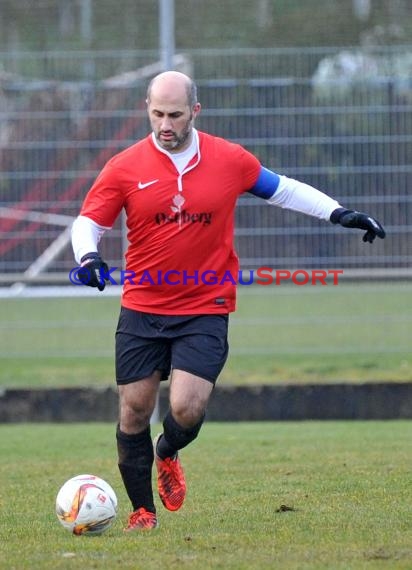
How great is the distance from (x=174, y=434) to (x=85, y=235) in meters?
1.05

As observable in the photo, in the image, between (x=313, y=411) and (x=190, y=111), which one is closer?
(x=190, y=111)

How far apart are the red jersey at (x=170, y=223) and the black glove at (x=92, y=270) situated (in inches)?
9.6

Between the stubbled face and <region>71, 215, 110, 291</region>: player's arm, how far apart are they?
53 centimetres

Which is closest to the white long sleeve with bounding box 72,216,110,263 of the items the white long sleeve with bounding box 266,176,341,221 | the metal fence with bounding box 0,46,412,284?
the white long sleeve with bounding box 266,176,341,221

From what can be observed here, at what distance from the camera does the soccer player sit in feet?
20.8

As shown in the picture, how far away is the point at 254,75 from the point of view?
13555 millimetres

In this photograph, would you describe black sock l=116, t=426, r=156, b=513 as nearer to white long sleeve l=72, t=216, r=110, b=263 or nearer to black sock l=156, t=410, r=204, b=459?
black sock l=156, t=410, r=204, b=459

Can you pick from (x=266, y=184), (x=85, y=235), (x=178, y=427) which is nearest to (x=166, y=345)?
(x=178, y=427)

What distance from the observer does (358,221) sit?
6621 mm

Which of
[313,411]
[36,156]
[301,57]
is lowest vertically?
[313,411]

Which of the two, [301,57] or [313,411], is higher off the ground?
[301,57]

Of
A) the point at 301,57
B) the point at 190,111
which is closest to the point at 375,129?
the point at 301,57

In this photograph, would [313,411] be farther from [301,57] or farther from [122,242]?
[301,57]

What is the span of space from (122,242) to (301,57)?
103 inches
